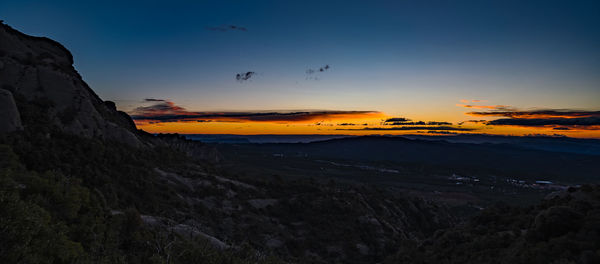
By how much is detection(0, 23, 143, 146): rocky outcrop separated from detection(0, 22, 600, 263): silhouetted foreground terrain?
0.55 feet

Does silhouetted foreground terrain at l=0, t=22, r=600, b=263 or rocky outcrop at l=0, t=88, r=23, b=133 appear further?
rocky outcrop at l=0, t=88, r=23, b=133

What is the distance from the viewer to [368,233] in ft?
146

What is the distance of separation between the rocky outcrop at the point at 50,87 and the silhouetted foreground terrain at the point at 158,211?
168 mm

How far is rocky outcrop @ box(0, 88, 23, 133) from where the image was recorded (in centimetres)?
2723

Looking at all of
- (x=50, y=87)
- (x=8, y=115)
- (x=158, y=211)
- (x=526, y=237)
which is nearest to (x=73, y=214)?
(x=158, y=211)

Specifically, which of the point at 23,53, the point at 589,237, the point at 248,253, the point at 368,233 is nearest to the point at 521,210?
the point at 589,237

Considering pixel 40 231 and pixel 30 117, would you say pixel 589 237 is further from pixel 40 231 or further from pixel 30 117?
pixel 30 117

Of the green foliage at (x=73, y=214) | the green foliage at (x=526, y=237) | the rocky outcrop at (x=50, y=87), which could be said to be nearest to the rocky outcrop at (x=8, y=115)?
the green foliage at (x=73, y=214)

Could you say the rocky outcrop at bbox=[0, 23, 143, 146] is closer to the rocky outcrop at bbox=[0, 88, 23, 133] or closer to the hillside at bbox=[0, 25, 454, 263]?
the hillside at bbox=[0, 25, 454, 263]

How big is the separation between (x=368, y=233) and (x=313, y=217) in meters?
7.98

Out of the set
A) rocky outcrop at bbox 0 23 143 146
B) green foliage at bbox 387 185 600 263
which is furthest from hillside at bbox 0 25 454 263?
green foliage at bbox 387 185 600 263

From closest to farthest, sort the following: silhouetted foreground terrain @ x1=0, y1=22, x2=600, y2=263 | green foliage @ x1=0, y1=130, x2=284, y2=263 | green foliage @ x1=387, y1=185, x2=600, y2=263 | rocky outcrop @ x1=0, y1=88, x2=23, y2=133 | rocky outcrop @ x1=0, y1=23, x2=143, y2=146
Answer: green foliage @ x1=0, y1=130, x2=284, y2=263 → silhouetted foreground terrain @ x1=0, y1=22, x2=600, y2=263 → green foliage @ x1=387, y1=185, x2=600, y2=263 → rocky outcrop @ x1=0, y1=88, x2=23, y2=133 → rocky outcrop @ x1=0, y1=23, x2=143, y2=146

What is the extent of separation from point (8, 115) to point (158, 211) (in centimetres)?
1527

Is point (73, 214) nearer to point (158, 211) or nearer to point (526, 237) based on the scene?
point (158, 211)
